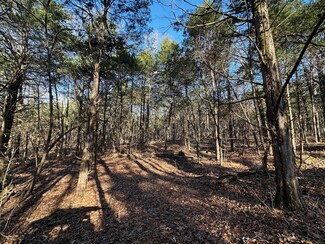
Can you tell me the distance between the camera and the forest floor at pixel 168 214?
3566 mm

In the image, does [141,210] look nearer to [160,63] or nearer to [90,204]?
[90,204]

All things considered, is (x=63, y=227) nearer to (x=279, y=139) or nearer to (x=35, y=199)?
(x=35, y=199)

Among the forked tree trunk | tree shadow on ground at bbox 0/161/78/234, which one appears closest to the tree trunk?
tree shadow on ground at bbox 0/161/78/234

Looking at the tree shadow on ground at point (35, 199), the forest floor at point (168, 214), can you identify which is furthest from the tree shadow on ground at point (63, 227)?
the tree shadow on ground at point (35, 199)

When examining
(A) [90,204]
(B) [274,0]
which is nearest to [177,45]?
(B) [274,0]

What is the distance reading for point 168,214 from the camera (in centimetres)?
490

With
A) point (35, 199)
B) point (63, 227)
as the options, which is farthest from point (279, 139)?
point (35, 199)

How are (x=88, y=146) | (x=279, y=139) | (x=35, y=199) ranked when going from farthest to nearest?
(x=35, y=199) < (x=88, y=146) < (x=279, y=139)

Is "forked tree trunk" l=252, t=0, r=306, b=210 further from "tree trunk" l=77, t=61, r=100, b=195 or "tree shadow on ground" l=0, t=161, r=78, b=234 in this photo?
"tree trunk" l=77, t=61, r=100, b=195

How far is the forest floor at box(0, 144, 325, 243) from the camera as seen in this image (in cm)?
357

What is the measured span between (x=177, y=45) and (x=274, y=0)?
10.6 meters

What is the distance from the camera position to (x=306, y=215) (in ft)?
12.1

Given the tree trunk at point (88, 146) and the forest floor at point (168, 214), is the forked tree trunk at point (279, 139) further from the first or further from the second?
the tree trunk at point (88, 146)

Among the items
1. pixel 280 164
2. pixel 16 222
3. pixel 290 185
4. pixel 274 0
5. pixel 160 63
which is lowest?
pixel 16 222
